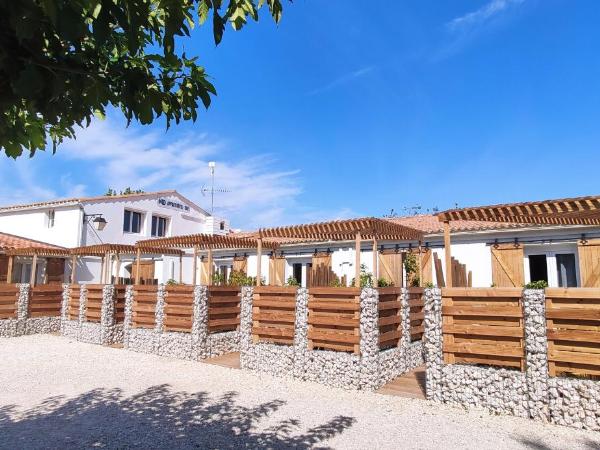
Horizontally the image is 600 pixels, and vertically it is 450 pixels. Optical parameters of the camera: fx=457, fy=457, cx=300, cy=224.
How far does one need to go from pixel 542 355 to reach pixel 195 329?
7.16 meters

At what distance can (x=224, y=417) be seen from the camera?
623 cm

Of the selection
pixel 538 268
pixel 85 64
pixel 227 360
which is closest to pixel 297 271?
pixel 227 360

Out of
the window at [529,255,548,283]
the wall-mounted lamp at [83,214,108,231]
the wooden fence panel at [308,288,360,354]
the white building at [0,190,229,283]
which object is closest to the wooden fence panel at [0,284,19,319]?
the white building at [0,190,229,283]

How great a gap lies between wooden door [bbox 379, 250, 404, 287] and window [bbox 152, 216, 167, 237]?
1324 centimetres

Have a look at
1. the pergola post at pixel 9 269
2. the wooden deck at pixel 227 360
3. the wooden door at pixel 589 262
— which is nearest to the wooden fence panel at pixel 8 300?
the pergola post at pixel 9 269

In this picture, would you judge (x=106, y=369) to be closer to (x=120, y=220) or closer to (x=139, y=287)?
(x=139, y=287)

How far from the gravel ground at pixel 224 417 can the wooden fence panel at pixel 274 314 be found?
804 millimetres

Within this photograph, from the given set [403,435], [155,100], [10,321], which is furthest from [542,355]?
[10,321]

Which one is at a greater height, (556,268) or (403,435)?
(556,268)

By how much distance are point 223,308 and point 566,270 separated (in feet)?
31.6

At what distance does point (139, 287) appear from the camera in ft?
39.2

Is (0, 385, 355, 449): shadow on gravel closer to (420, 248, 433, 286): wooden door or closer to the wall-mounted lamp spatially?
(420, 248, 433, 286): wooden door

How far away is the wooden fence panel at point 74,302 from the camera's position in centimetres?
1402

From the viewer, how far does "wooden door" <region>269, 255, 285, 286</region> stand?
18328 millimetres
